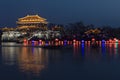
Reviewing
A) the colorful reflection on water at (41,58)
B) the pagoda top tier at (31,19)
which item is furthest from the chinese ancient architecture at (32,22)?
the colorful reflection on water at (41,58)

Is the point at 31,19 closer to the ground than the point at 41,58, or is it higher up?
higher up

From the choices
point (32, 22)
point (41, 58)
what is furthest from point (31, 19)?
point (41, 58)

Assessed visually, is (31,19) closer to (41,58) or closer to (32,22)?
(32,22)

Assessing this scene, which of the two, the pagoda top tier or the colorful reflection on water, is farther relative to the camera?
the pagoda top tier

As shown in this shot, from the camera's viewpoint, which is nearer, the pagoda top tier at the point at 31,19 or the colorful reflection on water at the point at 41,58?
the colorful reflection on water at the point at 41,58

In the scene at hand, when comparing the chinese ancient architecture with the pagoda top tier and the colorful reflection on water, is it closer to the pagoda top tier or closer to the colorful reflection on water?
the pagoda top tier

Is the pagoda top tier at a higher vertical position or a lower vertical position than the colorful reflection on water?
higher

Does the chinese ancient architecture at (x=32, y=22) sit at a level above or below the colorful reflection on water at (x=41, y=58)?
above

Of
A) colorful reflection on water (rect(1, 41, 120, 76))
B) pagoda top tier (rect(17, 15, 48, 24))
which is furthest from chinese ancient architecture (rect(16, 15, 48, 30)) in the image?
colorful reflection on water (rect(1, 41, 120, 76))

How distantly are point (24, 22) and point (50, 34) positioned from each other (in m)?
28.0

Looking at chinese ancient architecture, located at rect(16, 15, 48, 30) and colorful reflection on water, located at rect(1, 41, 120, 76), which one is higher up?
chinese ancient architecture, located at rect(16, 15, 48, 30)

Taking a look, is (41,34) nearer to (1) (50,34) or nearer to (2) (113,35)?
(1) (50,34)

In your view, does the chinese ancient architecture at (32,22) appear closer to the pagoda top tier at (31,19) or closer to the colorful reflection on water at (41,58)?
the pagoda top tier at (31,19)

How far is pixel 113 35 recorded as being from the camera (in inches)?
4936
